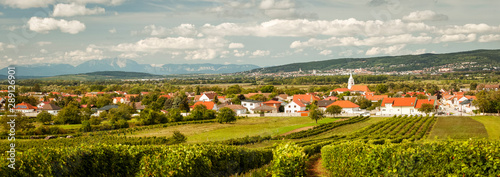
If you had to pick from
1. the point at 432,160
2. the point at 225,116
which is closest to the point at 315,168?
the point at 432,160

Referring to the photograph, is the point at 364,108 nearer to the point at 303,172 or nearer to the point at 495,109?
the point at 495,109

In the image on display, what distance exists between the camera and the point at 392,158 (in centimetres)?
1104

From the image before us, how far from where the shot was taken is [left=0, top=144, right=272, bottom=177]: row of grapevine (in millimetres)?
10766

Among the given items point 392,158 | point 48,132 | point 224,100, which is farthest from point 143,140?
point 224,100

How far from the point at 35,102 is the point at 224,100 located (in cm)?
4690

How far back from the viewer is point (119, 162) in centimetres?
1336

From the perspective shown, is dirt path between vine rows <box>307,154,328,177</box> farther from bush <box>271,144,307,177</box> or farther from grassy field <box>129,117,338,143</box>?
grassy field <box>129,117,338,143</box>

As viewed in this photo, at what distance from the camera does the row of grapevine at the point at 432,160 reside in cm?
967

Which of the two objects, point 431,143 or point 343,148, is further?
point 343,148

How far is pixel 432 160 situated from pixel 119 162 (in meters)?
10.8

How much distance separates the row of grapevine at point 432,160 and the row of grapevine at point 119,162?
18.1 feet

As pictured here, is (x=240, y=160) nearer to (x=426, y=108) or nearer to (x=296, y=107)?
(x=426, y=108)

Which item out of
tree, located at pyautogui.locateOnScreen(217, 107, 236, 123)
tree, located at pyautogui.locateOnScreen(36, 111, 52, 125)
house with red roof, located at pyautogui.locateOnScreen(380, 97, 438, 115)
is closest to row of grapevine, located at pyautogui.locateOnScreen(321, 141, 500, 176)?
tree, located at pyautogui.locateOnScreen(217, 107, 236, 123)

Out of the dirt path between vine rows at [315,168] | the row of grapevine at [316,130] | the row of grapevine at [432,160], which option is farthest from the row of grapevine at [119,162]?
the row of grapevine at [316,130]
